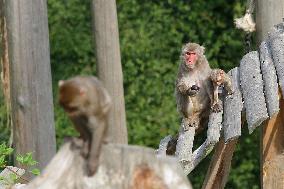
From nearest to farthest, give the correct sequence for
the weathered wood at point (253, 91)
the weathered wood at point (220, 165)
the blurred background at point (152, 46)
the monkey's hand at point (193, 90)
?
the weathered wood at point (253, 91) < the weathered wood at point (220, 165) < the monkey's hand at point (193, 90) < the blurred background at point (152, 46)

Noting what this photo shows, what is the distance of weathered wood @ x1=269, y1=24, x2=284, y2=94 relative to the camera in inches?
227

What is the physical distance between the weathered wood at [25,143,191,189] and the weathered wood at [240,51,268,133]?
269 cm

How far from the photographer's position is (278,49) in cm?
596

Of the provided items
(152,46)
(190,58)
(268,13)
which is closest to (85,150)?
(190,58)

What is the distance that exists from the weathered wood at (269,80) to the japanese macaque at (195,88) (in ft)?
1.31

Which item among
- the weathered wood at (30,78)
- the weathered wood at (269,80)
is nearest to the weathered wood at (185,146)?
the weathered wood at (269,80)

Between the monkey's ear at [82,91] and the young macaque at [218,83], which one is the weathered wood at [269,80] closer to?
the young macaque at [218,83]

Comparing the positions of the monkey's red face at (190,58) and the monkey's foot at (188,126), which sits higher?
the monkey's red face at (190,58)

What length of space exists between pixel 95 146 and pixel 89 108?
11cm

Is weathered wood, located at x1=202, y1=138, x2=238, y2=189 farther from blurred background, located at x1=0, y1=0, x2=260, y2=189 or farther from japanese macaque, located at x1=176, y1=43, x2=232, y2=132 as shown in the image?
blurred background, located at x1=0, y1=0, x2=260, y2=189

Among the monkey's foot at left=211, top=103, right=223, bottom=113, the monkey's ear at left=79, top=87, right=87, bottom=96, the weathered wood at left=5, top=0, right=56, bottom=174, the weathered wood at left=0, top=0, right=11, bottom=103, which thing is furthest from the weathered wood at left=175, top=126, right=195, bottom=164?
the monkey's ear at left=79, top=87, right=87, bottom=96

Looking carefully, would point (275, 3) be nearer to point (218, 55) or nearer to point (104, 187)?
point (218, 55)

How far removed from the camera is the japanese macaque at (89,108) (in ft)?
8.00

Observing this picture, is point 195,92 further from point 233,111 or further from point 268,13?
point 233,111
